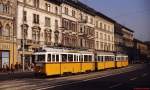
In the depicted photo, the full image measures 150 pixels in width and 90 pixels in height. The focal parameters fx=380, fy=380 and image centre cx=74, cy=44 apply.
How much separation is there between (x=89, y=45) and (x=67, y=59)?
179ft

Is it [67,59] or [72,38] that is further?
[72,38]

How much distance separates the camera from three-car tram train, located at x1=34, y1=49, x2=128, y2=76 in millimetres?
32562

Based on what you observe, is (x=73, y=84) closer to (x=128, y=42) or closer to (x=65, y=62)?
(x=65, y=62)

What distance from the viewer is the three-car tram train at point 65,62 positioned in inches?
1282

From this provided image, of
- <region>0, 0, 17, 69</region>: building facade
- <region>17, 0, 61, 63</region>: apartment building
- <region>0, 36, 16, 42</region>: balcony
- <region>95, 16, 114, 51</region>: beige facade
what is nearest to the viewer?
<region>0, 36, 16, 42</region>: balcony

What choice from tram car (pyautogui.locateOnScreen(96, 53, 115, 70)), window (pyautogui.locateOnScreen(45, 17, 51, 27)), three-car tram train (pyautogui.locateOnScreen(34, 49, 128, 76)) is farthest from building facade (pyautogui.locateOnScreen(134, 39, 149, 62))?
three-car tram train (pyautogui.locateOnScreen(34, 49, 128, 76))

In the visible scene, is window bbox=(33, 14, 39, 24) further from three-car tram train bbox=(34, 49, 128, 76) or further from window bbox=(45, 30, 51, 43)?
three-car tram train bbox=(34, 49, 128, 76)

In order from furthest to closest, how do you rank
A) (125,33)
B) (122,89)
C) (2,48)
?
(125,33) → (2,48) → (122,89)

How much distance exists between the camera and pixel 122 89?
859 inches

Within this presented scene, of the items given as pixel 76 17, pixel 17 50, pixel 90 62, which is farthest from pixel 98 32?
pixel 90 62

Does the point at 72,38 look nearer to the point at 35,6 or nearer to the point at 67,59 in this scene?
the point at 35,6

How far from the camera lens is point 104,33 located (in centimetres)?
10481

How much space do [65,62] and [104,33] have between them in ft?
230

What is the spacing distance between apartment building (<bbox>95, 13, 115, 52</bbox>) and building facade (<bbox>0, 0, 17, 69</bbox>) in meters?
43.8
